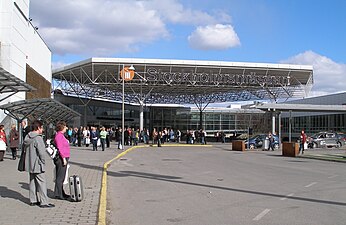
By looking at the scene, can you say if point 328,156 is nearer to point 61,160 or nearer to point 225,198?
point 225,198

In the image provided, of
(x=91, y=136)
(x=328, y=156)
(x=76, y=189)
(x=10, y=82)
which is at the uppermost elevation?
(x=10, y=82)

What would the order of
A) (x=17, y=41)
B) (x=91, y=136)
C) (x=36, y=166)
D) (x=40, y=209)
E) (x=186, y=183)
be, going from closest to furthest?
(x=40, y=209) < (x=36, y=166) < (x=186, y=183) < (x=17, y=41) < (x=91, y=136)

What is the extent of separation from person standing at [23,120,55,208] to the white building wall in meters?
18.8

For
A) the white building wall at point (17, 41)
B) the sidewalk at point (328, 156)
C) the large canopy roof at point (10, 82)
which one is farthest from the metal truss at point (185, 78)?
the large canopy roof at point (10, 82)

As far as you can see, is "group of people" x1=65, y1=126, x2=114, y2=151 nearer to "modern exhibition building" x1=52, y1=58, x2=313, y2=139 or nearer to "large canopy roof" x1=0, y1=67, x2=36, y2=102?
"modern exhibition building" x1=52, y1=58, x2=313, y2=139

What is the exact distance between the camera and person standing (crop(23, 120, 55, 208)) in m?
8.41

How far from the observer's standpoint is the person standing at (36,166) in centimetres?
841

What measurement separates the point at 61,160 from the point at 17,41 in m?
21.9

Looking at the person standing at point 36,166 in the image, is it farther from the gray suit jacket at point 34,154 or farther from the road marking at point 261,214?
the road marking at point 261,214

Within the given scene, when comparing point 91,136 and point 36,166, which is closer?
point 36,166

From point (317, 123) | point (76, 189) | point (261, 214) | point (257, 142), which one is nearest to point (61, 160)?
point (76, 189)

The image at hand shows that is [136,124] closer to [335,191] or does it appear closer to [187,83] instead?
[187,83]

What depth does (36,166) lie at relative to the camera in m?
8.40

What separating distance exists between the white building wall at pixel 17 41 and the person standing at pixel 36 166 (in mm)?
18801
